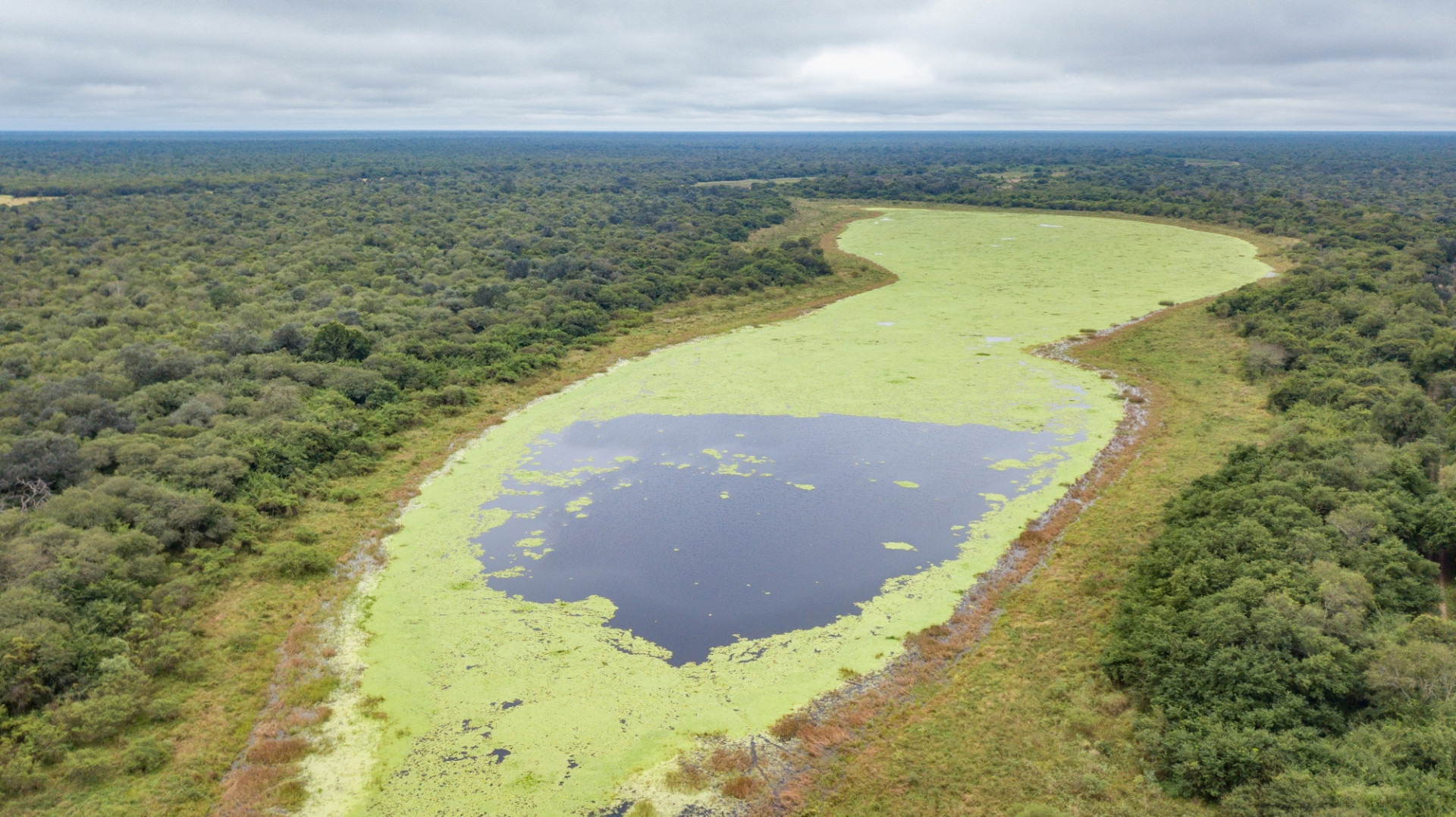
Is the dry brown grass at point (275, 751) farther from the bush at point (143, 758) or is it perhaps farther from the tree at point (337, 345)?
the tree at point (337, 345)

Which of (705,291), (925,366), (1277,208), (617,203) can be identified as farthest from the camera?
(617,203)

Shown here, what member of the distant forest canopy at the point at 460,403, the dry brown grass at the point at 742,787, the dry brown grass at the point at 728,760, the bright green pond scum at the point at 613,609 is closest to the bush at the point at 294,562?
the distant forest canopy at the point at 460,403

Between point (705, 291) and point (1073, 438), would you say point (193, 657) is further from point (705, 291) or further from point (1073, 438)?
point (705, 291)

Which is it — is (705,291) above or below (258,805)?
above

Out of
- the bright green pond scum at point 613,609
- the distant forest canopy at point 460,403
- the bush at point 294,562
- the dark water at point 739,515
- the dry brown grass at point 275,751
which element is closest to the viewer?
the distant forest canopy at point 460,403

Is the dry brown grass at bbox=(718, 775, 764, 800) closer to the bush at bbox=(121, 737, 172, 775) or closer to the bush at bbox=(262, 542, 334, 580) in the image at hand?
the bush at bbox=(121, 737, 172, 775)

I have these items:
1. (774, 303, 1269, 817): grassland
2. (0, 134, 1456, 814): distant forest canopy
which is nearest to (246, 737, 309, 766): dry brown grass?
(0, 134, 1456, 814): distant forest canopy

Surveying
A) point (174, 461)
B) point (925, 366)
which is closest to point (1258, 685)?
point (925, 366)
